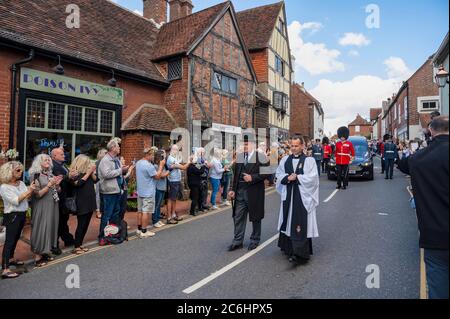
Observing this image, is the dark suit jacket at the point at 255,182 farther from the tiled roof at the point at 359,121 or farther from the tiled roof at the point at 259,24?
the tiled roof at the point at 359,121

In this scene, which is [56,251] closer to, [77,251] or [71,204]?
[77,251]

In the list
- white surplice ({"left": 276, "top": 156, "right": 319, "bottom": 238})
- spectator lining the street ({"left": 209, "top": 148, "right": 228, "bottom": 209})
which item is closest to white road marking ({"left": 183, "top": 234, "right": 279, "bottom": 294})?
white surplice ({"left": 276, "top": 156, "right": 319, "bottom": 238})

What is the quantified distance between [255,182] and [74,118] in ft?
24.1

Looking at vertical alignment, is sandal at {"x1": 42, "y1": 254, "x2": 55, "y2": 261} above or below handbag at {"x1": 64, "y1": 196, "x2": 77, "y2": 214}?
below

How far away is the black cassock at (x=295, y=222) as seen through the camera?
461cm

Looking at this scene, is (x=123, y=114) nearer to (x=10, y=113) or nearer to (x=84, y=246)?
(x=10, y=113)

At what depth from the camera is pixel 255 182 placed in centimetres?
554

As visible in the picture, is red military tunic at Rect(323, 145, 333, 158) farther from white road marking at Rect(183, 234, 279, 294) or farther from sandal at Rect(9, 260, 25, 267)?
sandal at Rect(9, 260, 25, 267)

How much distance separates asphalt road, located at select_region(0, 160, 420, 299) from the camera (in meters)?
3.79

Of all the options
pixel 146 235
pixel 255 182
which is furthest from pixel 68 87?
pixel 255 182

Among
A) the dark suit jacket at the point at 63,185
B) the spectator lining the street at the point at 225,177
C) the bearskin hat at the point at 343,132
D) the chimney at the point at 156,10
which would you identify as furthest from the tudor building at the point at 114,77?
the bearskin hat at the point at 343,132

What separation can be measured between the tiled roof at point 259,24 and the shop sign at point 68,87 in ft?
42.4

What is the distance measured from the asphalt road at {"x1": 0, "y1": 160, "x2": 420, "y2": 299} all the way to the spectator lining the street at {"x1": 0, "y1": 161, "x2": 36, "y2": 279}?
0.38 meters

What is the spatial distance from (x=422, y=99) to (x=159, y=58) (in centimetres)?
2669
